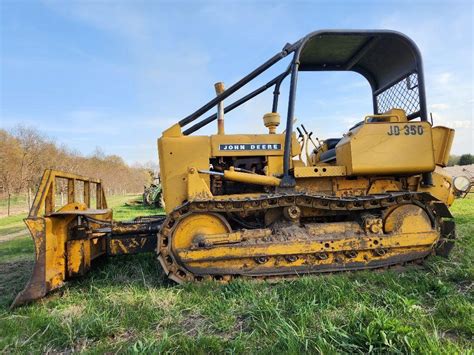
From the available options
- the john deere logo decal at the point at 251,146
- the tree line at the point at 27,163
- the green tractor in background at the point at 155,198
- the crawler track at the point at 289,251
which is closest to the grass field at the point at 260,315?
the crawler track at the point at 289,251

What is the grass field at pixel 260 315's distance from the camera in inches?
103

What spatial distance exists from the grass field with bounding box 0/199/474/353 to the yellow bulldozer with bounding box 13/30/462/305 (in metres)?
0.29

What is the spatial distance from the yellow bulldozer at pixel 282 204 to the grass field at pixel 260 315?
29cm

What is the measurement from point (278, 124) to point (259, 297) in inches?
109

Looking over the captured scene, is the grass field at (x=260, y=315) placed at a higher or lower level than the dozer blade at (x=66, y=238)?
lower

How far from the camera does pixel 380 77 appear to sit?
618 centimetres

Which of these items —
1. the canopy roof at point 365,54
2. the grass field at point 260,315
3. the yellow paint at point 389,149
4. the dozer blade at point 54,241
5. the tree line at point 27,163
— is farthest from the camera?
the tree line at point 27,163

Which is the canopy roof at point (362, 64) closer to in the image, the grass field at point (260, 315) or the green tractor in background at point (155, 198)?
the grass field at point (260, 315)

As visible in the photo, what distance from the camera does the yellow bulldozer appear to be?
14.0 feet

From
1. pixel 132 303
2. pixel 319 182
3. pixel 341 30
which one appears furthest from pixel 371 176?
pixel 132 303

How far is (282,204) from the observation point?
4.45 m

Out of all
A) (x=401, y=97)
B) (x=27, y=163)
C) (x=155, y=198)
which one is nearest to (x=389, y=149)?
(x=401, y=97)

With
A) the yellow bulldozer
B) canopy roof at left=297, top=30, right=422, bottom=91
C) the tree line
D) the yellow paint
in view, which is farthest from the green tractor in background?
the yellow paint

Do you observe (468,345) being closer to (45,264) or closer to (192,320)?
(192,320)
